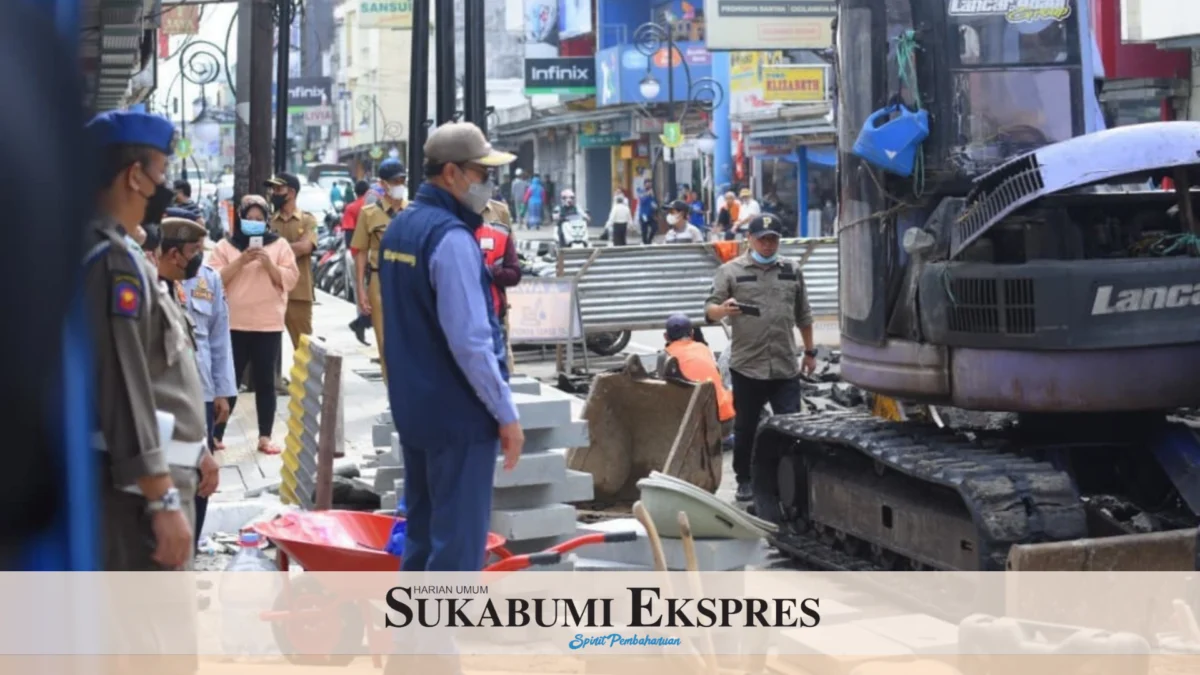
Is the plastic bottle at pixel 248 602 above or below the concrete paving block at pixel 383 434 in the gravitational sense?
below

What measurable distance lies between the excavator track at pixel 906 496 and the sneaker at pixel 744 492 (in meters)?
0.73

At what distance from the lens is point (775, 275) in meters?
11.3

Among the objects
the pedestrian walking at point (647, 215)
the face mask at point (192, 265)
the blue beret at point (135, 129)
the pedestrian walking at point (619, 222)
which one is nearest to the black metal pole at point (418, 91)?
A: the face mask at point (192, 265)

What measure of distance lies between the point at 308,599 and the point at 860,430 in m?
3.46

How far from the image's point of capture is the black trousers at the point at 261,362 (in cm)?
1259

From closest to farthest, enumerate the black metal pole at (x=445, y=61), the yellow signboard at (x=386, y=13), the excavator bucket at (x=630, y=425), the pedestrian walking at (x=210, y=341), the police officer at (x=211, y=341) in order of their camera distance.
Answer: the pedestrian walking at (x=210, y=341), the police officer at (x=211, y=341), the excavator bucket at (x=630, y=425), the black metal pole at (x=445, y=61), the yellow signboard at (x=386, y=13)

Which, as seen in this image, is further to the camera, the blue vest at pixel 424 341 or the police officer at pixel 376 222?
the police officer at pixel 376 222

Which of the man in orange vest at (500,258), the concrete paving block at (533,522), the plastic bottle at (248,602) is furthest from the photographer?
the man in orange vest at (500,258)

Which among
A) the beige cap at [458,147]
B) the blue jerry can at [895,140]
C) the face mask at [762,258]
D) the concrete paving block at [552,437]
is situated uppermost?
the blue jerry can at [895,140]

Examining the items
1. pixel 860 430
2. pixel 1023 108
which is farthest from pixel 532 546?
pixel 1023 108

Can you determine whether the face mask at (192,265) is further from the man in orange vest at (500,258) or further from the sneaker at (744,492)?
the sneaker at (744,492)

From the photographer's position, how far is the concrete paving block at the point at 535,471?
7.82 meters

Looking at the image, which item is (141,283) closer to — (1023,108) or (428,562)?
(428,562)

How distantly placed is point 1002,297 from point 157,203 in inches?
176
